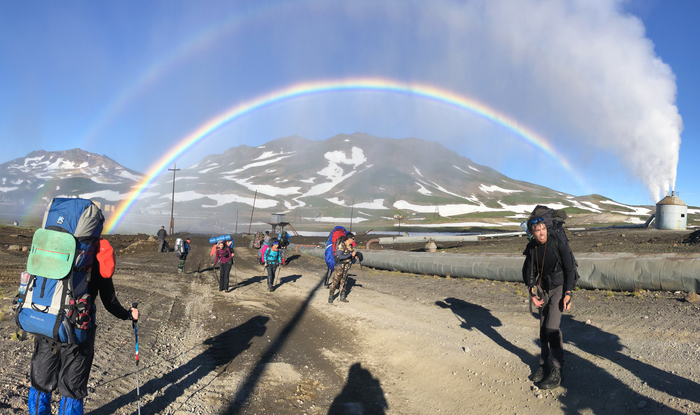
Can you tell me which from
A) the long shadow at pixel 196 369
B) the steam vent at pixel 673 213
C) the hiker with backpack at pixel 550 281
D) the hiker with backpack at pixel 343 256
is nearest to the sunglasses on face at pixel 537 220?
the hiker with backpack at pixel 550 281

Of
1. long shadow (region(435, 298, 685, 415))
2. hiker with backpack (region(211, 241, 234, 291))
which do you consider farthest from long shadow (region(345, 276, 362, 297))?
long shadow (region(435, 298, 685, 415))

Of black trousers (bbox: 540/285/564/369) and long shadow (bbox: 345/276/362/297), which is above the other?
black trousers (bbox: 540/285/564/369)

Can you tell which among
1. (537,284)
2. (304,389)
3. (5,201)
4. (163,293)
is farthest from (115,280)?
(5,201)

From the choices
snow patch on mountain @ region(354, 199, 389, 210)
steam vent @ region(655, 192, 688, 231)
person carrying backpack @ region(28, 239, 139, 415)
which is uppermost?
snow patch on mountain @ region(354, 199, 389, 210)

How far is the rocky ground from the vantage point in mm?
5434

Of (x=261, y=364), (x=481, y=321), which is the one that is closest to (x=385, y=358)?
(x=261, y=364)

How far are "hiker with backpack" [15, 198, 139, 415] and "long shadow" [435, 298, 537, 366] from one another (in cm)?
634

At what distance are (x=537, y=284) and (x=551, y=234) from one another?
2.52ft

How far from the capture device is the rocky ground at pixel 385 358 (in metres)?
5.43

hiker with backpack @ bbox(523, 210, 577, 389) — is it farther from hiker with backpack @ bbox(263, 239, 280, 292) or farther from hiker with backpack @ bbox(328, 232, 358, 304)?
hiker with backpack @ bbox(263, 239, 280, 292)

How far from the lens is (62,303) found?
3.53 m

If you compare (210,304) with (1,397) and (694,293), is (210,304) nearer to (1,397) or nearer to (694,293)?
(1,397)

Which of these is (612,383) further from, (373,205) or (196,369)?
(373,205)

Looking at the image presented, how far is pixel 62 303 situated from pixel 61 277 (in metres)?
0.26
